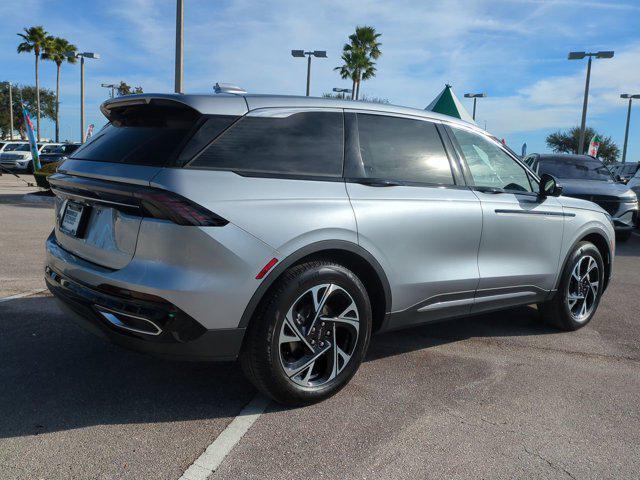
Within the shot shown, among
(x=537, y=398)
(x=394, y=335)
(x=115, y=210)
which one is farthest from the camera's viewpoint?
(x=394, y=335)

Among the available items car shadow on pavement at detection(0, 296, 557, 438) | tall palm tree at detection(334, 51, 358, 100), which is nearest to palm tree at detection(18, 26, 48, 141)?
tall palm tree at detection(334, 51, 358, 100)

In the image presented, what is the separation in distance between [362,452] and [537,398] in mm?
1377

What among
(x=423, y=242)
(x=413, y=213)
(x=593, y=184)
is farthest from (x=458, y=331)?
(x=593, y=184)

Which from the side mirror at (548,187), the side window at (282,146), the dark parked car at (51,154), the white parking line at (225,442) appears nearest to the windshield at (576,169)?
the side mirror at (548,187)

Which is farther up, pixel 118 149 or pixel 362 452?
pixel 118 149

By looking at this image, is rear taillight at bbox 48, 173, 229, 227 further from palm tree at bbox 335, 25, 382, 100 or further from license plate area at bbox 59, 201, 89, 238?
palm tree at bbox 335, 25, 382, 100

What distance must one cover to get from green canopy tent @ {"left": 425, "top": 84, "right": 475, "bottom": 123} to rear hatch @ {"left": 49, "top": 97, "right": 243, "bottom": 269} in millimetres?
8057

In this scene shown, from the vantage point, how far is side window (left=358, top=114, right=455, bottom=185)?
373cm

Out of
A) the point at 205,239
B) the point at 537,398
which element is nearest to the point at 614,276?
the point at 537,398

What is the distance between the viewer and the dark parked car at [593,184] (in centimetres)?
1039

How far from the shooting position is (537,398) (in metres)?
3.66

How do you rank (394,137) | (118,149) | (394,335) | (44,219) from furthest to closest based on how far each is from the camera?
1. (44,219)
2. (394,335)
3. (394,137)
4. (118,149)

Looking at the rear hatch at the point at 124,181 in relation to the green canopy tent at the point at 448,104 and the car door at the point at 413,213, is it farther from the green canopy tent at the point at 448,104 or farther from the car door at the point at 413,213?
the green canopy tent at the point at 448,104

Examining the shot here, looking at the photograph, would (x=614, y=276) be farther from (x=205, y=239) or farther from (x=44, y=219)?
(x=44, y=219)
